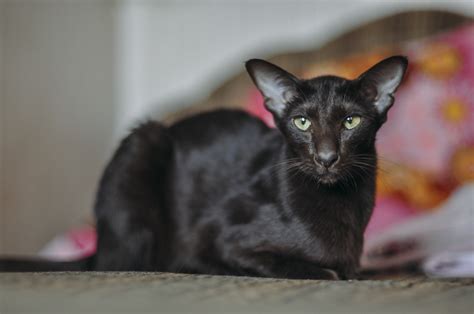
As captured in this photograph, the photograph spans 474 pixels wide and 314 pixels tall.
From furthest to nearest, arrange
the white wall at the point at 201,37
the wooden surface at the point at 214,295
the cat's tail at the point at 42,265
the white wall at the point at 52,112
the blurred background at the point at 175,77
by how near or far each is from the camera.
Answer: the white wall at the point at 201,37
the white wall at the point at 52,112
the blurred background at the point at 175,77
the cat's tail at the point at 42,265
the wooden surface at the point at 214,295

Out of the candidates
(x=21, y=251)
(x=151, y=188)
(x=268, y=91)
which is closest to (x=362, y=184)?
(x=268, y=91)

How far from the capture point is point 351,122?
112cm

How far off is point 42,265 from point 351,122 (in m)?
0.80

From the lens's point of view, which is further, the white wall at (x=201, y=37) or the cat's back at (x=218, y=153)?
the white wall at (x=201, y=37)

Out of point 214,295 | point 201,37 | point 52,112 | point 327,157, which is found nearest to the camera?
point 214,295

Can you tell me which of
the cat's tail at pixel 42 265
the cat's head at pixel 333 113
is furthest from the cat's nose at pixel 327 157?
the cat's tail at pixel 42 265

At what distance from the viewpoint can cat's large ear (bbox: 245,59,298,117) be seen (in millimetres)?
1168

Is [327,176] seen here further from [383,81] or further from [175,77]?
[175,77]

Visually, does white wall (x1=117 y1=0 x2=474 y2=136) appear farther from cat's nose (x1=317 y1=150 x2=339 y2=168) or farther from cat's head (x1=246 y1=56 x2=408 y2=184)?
cat's nose (x1=317 y1=150 x2=339 y2=168)

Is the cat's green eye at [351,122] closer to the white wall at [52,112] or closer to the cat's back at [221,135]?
the cat's back at [221,135]

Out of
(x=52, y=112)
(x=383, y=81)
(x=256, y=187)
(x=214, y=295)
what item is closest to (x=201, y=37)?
(x=52, y=112)

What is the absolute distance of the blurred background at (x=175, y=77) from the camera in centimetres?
221

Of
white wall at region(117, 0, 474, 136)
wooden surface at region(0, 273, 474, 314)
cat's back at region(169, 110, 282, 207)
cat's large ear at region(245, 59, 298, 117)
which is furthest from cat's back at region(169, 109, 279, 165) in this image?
white wall at region(117, 0, 474, 136)

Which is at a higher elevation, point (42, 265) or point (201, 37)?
point (201, 37)
